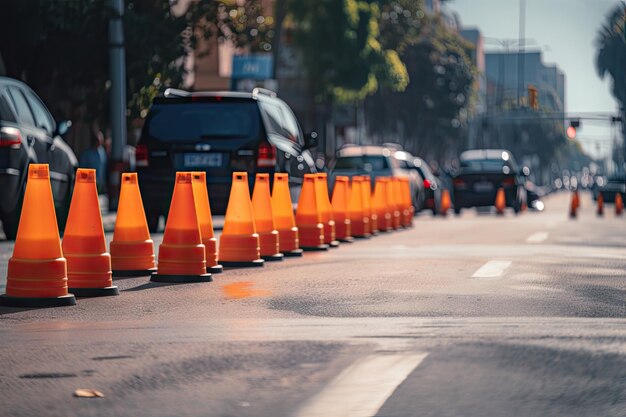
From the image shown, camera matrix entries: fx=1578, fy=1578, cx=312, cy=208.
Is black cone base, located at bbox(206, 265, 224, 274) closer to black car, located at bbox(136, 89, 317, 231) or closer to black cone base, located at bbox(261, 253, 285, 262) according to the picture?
black cone base, located at bbox(261, 253, 285, 262)

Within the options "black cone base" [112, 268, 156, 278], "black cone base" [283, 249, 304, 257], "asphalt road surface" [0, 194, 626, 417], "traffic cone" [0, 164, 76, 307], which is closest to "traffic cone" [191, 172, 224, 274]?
"asphalt road surface" [0, 194, 626, 417]

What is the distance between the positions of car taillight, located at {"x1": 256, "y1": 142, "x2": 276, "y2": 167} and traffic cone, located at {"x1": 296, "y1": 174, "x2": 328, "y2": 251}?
2.13 metres

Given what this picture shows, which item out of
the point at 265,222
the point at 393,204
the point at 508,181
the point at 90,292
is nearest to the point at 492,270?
the point at 265,222

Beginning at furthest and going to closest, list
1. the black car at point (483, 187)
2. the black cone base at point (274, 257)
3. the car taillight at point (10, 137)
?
the black car at point (483, 187)
the car taillight at point (10, 137)
the black cone base at point (274, 257)

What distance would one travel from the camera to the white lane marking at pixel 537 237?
62.6 ft

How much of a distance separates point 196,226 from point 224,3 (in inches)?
793

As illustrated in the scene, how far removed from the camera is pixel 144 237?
1223 centimetres

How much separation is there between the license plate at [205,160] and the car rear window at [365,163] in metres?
13.1

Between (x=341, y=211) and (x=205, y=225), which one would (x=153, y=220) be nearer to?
(x=341, y=211)

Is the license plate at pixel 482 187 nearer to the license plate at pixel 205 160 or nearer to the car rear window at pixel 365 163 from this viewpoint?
the car rear window at pixel 365 163

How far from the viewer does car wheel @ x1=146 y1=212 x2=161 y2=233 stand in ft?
64.7

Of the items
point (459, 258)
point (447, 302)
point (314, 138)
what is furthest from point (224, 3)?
point (447, 302)

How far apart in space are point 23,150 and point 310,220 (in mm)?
3365

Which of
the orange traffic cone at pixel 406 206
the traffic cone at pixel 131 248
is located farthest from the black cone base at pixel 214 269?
the orange traffic cone at pixel 406 206
